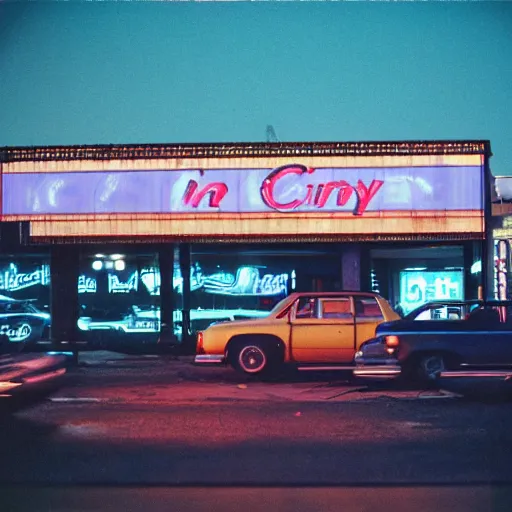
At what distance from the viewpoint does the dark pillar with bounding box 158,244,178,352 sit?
22.3m

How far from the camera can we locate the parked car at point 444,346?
1368 centimetres

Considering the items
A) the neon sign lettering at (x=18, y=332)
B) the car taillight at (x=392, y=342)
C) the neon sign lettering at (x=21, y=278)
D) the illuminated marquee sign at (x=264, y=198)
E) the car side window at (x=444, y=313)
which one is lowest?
the neon sign lettering at (x=18, y=332)

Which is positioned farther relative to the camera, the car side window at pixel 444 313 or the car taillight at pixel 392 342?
the car side window at pixel 444 313

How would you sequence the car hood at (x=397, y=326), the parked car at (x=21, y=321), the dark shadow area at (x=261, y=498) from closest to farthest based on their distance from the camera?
the dark shadow area at (x=261, y=498) → the car hood at (x=397, y=326) → the parked car at (x=21, y=321)

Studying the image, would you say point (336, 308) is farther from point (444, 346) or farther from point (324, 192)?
point (324, 192)

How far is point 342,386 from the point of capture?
14.7 meters

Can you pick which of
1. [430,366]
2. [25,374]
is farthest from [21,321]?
[430,366]

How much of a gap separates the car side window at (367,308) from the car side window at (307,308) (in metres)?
0.86

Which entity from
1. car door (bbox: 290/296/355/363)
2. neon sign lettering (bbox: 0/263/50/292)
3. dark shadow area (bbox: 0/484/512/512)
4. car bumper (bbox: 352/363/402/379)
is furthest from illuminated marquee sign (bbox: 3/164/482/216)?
dark shadow area (bbox: 0/484/512/512)

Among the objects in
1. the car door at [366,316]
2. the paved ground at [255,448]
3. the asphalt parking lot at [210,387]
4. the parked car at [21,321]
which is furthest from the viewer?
the parked car at [21,321]

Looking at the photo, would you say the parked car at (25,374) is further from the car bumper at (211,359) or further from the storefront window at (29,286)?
the storefront window at (29,286)

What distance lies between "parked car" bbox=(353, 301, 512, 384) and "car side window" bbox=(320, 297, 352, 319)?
1940 millimetres

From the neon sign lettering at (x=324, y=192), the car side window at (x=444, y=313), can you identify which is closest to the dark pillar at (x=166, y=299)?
the neon sign lettering at (x=324, y=192)

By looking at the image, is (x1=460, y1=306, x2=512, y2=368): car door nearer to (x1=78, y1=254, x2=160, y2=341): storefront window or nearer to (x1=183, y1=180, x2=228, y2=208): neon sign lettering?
(x1=183, y1=180, x2=228, y2=208): neon sign lettering
